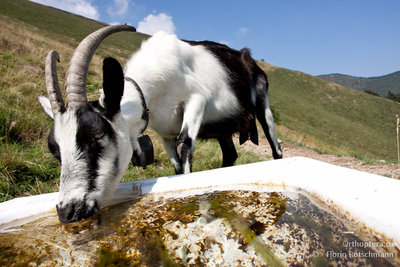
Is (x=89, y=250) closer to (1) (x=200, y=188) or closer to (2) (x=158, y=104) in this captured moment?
(1) (x=200, y=188)

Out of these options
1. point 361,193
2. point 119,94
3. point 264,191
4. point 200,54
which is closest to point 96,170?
point 119,94

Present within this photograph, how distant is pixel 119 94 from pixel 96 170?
546 millimetres

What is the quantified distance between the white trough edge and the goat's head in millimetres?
227

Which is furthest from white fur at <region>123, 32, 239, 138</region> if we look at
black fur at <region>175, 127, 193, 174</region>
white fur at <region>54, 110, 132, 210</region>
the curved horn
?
white fur at <region>54, 110, 132, 210</region>

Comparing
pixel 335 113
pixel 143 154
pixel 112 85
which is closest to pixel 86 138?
pixel 112 85

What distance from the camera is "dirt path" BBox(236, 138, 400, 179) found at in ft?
17.2

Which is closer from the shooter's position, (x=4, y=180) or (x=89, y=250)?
(x=89, y=250)

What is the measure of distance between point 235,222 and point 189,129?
137cm

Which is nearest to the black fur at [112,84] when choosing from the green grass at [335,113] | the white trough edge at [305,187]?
the white trough edge at [305,187]

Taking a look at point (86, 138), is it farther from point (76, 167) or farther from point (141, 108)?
point (141, 108)

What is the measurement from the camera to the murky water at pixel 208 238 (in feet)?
3.48

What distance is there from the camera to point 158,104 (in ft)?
8.87

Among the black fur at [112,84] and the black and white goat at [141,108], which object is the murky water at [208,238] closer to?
the black and white goat at [141,108]

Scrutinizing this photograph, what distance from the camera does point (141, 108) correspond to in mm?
2240
